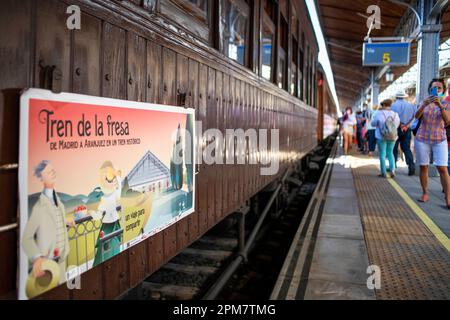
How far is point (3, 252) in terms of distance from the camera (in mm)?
1151

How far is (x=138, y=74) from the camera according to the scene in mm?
1784

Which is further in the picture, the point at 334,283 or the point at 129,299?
the point at 334,283

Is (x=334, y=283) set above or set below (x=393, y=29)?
below

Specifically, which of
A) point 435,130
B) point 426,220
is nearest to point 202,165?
point 426,220

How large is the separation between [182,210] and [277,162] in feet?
9.25

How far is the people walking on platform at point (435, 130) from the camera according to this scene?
4633 millimetres

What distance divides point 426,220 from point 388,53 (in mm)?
7905

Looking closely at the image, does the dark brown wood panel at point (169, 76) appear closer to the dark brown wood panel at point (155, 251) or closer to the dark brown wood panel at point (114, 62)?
the dark brown wood panel at point (114, 62)

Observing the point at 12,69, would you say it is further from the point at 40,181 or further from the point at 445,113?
the point at 445,113

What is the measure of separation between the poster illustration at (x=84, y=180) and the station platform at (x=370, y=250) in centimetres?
117

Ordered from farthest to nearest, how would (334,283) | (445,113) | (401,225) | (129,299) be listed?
1. (445,113)
2. (401,225)
3. (334,283)
4. (129,299)

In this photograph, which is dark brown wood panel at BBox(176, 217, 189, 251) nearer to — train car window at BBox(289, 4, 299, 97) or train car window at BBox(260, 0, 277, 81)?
train car window at BBox(260, 0, 277, 81)

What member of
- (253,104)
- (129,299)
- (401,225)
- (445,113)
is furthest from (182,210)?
(445,113)

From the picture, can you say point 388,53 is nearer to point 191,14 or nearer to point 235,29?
point 235,29
